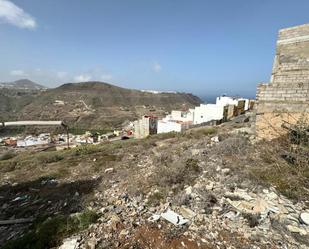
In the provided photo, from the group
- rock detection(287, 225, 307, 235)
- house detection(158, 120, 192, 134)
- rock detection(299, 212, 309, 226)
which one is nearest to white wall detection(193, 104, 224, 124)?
house detection(158, 120, 192, 134)

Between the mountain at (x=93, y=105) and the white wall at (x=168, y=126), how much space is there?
120ft

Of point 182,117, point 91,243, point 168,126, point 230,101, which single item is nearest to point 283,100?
point 91,243

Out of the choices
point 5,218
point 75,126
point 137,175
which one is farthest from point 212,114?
point 75,126

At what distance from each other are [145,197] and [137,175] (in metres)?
1.55

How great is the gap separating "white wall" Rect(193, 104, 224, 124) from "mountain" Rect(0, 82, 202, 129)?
37.2 metres

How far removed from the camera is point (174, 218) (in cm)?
330

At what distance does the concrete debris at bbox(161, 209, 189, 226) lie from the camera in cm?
321

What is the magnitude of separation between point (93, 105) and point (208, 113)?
64251 millimetres

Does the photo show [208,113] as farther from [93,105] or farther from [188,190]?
[93,105]

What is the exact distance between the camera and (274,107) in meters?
6.30

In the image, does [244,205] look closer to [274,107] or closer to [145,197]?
[145,197]

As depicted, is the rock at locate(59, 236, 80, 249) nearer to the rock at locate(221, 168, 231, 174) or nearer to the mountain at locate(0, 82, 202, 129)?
the rock at locate(221, 168, 231, 174)

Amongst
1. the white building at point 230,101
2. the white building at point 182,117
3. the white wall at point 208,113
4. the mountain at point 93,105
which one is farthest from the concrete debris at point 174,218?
the mountain at point 93,105

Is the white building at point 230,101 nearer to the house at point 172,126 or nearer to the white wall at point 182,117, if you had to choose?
the white wall at point 182,117
